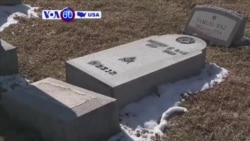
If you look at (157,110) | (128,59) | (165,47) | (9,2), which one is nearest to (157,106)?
(157,110)

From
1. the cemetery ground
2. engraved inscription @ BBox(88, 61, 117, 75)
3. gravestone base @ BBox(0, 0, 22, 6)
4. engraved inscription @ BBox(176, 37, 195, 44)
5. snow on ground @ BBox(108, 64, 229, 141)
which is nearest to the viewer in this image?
snow on ground @ BBox(108, 64, 229, 141)

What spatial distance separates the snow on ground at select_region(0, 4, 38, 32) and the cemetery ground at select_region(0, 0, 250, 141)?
8.0 inches

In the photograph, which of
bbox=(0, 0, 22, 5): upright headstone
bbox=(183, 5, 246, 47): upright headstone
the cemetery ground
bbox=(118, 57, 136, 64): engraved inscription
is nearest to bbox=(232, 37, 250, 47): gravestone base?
bbox=(183, 5, 246, 47): upright headstone

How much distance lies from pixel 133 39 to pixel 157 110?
2408mm

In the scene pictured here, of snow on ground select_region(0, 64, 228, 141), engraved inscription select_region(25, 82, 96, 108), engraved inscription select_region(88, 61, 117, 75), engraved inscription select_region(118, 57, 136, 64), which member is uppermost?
engraved inscription select_region(118, 57, 136, 64)

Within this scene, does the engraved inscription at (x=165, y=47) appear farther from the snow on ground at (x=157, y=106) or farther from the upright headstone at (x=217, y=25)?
the upright headstone at (x=217, y=25)

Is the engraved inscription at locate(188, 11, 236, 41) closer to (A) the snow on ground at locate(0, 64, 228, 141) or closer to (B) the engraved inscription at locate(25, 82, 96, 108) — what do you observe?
(A) the snow on ground at locate(0, 64, 228, 141)

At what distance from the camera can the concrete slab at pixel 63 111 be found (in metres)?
4.59

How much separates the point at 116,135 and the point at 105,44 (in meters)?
2.75

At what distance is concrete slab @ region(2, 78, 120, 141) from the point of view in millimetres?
4586

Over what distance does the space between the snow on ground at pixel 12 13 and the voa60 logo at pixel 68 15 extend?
25 centimetres

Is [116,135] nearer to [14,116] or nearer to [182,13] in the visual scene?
[14,116]

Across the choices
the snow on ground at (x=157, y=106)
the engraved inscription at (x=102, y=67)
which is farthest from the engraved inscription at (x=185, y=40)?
the engraved inscription at (x=102, y=67)

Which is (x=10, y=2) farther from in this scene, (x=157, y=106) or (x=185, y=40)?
(x=157, y=106)
